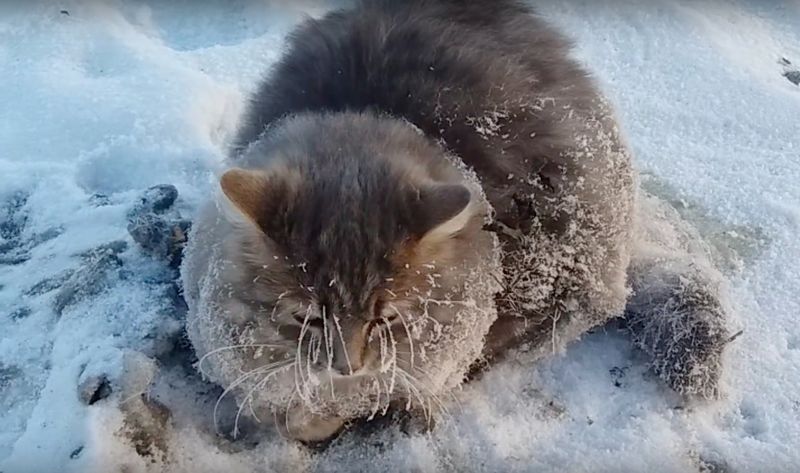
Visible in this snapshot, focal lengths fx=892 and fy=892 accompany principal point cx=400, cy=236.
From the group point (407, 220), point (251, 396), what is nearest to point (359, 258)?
point (407, 220)

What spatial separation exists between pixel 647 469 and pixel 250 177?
119cm

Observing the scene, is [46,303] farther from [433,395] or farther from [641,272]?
[641,272]

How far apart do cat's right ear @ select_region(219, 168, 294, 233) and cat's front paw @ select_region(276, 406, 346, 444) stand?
22.2 inches

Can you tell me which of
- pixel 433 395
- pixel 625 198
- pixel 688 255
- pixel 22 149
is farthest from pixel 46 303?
pixel 688 255

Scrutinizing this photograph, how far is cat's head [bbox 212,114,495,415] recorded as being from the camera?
1.74m

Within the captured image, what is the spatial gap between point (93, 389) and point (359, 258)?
825mm

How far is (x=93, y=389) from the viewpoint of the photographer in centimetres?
213

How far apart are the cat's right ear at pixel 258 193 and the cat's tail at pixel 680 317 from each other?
3.80 ft

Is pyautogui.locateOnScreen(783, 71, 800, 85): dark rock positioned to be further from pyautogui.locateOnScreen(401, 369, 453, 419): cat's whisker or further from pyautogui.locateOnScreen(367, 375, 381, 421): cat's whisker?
pyautogui.locateOnScreen(367, 375, 381, 421): cat's whisker

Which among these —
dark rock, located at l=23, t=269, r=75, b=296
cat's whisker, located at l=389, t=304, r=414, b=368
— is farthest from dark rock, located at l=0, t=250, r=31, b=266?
cat's whisker, located at l=389, t=304, r=414, b=368

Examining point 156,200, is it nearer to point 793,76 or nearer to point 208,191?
point 208,191

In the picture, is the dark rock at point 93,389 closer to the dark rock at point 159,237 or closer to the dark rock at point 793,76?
the dark rock at point 159,237

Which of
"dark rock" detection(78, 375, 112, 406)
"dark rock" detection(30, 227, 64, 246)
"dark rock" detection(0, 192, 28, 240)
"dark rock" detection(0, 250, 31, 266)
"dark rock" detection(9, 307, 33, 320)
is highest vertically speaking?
"dark rock" detection(78, 375, 112, 406)

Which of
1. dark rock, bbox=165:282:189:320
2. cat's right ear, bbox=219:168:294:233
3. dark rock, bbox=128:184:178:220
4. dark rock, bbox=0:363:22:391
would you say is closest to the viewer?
cat's right ear, bbox=219:168:294:233
